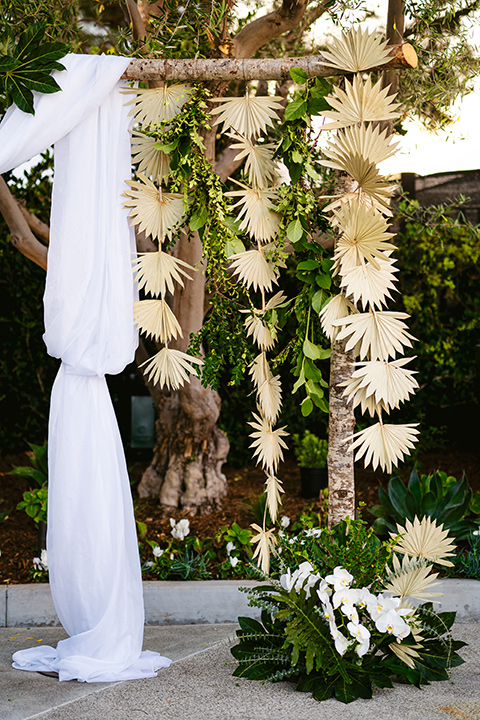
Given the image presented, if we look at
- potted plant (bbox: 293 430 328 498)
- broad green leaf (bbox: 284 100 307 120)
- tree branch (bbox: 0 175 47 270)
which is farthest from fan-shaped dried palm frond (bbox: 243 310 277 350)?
potted plant (bbox: 293 430 328 498)

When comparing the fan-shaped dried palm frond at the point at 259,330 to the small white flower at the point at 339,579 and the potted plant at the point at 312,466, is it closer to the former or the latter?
the small white flower at the point at 339,579

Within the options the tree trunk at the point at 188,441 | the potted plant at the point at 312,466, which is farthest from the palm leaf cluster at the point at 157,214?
the potted plant at the point at 312,466

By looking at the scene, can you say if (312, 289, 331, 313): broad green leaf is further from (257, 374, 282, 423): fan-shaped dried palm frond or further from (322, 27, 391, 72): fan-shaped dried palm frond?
(322, 27, 391, 72): fan-shaped dried palm frond

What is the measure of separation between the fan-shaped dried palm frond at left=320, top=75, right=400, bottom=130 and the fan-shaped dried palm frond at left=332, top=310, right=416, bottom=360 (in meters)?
0.70

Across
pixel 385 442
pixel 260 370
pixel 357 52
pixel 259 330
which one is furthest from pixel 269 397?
pixel 357 52

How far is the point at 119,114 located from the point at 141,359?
86.3 inches

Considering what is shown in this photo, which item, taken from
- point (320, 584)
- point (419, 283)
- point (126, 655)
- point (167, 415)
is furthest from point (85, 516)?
point (419, 283)

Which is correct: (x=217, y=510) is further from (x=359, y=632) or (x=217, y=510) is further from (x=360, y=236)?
(x=360, y=236)

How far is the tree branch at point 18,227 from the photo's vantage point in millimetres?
3967

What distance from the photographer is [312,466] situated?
4898 mm

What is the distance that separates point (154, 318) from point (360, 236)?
88 centimetres

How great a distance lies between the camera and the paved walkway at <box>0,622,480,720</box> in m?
2.48

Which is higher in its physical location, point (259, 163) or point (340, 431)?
point (259, 163)

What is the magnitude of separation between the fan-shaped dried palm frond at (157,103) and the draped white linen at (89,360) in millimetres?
85
